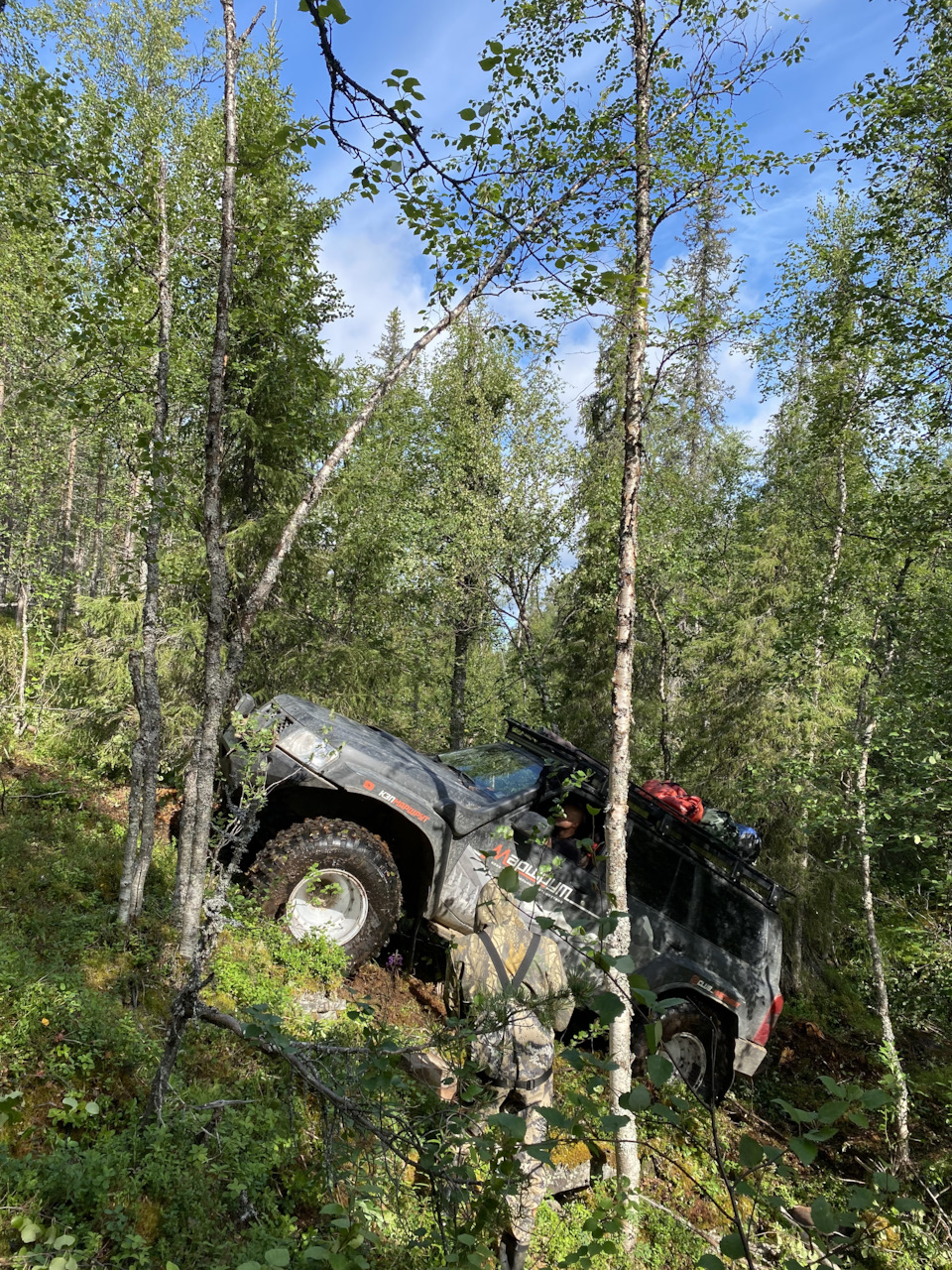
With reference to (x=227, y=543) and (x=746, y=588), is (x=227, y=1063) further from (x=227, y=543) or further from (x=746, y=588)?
(x=746, y=588)

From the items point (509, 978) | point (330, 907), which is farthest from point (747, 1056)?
point (330, 907)

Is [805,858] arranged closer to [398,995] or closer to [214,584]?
[398,995]

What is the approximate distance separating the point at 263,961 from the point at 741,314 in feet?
21.5

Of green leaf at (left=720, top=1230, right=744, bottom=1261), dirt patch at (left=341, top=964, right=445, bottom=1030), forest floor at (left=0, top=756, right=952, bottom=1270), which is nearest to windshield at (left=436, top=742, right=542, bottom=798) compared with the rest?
forest floor at (left=0, top=756, right=952, bottom=1270)

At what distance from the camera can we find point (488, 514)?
14.2 m

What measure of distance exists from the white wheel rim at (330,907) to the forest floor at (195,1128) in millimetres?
298

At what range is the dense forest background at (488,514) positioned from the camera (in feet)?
18.5

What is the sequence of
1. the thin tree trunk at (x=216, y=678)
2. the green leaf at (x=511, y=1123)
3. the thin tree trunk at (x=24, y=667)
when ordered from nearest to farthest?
the green leaf at (x=511, y=1123) < the thin tree trunk at (x=216, y=678) < the thin tree trunk at (x=24, y=667)

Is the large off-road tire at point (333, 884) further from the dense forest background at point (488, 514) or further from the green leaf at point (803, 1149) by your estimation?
the green leaf at point (803, 1149)

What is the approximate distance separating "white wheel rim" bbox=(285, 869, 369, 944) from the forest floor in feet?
0.98

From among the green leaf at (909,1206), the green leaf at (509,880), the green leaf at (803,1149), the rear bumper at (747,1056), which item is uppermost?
the green leaf at (509,880)

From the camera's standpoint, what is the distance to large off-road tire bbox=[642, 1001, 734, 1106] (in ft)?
21.6

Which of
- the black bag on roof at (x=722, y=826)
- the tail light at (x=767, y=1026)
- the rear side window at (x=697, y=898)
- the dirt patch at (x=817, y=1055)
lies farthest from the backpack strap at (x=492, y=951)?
the dirt patch at (x=817, y=1055)

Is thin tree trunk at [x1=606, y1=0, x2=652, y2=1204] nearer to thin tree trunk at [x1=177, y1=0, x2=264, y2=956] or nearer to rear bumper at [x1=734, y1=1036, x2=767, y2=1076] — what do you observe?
rear bumper at [x1=734, y1=1036, x2=767, y2=1076]
